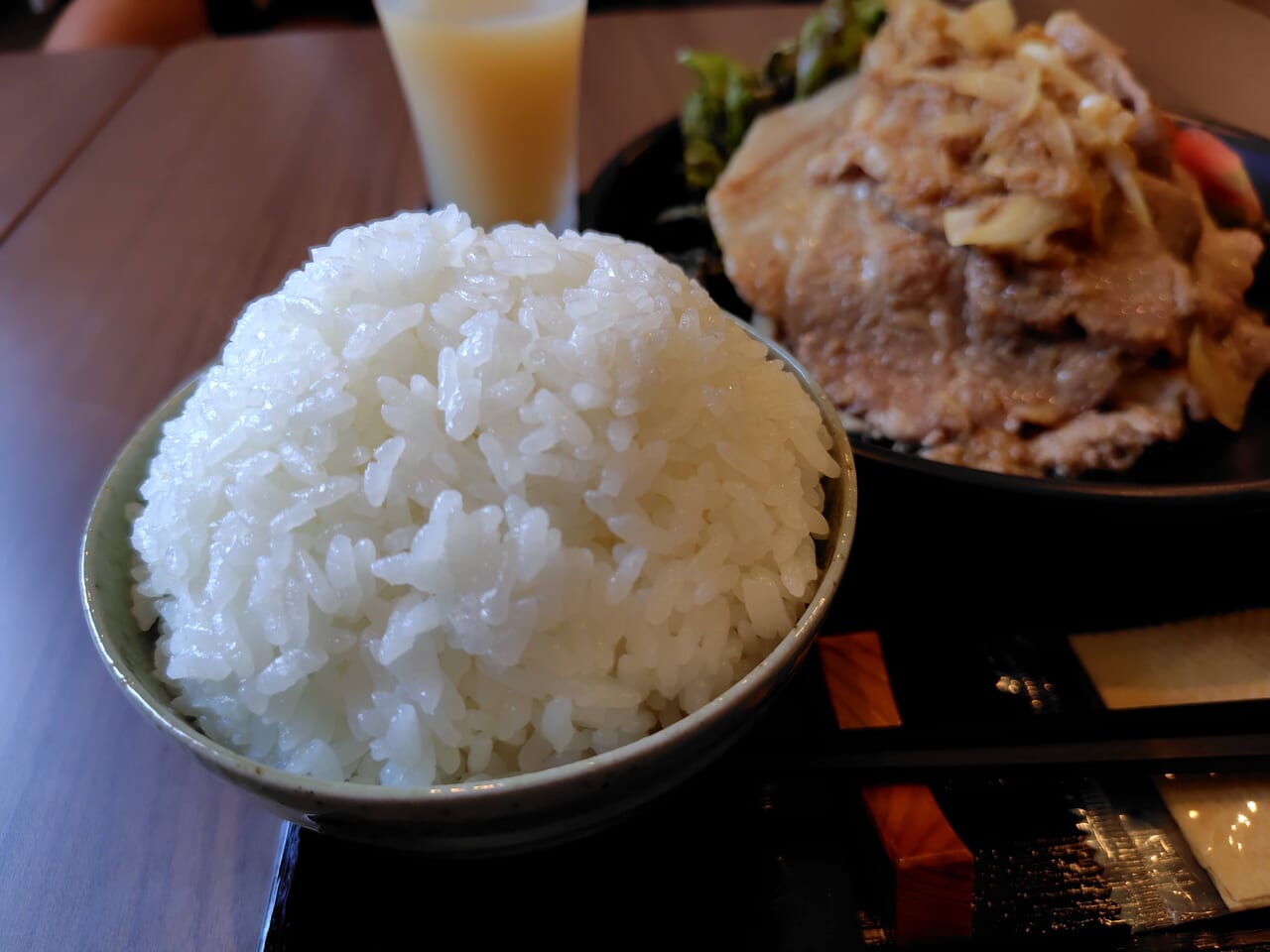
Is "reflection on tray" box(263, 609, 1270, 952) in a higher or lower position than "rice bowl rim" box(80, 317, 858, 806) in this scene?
lower

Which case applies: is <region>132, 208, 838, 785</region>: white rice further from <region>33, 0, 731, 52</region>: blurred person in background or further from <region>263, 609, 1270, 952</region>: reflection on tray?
<region>33, 0, 731, 52</region>: blurred person in background

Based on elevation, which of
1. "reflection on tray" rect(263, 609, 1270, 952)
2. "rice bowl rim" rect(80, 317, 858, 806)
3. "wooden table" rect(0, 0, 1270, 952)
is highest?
"rice bowl rim" rect(80, 317, 858, 806)

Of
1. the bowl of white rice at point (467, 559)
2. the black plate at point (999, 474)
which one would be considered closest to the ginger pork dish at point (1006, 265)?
the black plate at point (999, 474)

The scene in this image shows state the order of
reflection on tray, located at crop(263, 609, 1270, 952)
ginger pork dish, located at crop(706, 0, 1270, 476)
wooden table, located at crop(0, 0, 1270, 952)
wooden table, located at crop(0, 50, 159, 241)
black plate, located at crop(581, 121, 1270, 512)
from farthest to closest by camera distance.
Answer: wooden table, located at crop(0, 50, 159, 241), ginger pork dish, located at crop(706, 0, 1270, 476), black plate, located at crop(581, 121, 1270, 512), wooden table, located at crop(0, 0, 1270, 952), reflection on tray, located at crop(263, 609, 1270, 952)

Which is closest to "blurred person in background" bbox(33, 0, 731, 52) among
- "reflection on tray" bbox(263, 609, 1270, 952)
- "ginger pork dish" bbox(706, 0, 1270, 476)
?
"ginger pork dish" bbox(706, 0, 1270, 476)

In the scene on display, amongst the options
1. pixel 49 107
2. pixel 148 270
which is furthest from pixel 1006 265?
pixel 49 107

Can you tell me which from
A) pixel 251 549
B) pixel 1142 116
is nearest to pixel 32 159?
pixel 251 549

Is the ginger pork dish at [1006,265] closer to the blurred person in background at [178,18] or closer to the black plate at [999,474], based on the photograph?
the black plate at [999,474]
